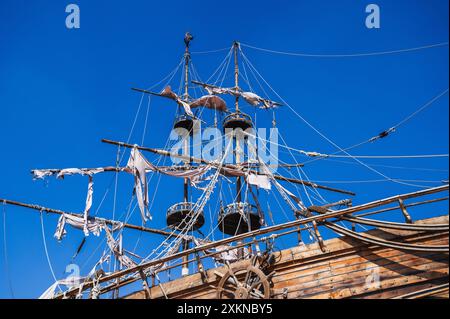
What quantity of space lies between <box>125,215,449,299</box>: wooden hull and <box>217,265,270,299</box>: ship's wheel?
1.18 feet

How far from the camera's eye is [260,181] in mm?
27266

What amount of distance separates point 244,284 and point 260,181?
12.6 metres

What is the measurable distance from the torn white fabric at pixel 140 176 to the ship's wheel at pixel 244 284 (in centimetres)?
1081

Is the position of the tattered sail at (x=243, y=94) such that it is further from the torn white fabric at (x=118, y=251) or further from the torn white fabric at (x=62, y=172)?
the torn white fabric at (x=118, y=251)

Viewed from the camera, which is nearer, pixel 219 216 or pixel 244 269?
pixel 244 269

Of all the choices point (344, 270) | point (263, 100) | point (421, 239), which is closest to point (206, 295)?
point (344, 270)

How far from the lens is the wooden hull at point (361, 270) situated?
524 inches

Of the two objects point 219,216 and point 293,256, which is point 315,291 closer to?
point 293,256

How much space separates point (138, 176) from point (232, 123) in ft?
28.5

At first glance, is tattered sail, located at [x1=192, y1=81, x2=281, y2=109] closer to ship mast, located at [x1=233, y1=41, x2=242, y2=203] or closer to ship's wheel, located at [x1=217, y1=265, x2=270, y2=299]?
ship mast, located at [x1=233, y1=41, x2=242, y2=203]

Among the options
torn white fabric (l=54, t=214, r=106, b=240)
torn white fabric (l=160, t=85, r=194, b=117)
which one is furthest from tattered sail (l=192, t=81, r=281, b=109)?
torn white fabric (l=54, t=214, r=106, b=240)

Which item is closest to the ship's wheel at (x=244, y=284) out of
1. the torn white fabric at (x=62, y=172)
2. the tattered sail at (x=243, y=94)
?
the torn white fabric at (x=62, y=172)
